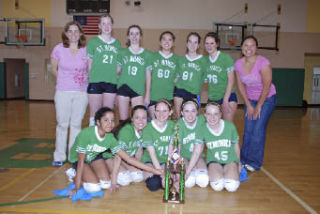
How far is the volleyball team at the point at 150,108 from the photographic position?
3238 millimetres

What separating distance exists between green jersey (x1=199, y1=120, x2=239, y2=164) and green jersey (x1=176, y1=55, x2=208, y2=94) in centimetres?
82

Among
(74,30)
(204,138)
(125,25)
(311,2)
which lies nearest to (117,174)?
(204,138)

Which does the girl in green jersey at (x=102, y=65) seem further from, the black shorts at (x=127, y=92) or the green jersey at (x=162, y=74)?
the green jersey at (x=162, y=74)

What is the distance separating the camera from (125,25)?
1277cm

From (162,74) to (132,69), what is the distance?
43 cm

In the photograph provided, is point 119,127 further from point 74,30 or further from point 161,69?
point 74,30

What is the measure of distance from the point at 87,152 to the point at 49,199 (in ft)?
1.99

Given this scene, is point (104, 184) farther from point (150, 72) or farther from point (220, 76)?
point (220, 76)

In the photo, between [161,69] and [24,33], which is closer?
[161,69]

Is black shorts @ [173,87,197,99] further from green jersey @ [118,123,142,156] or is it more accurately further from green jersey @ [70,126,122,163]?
green jersey @ [70,126,122,163]

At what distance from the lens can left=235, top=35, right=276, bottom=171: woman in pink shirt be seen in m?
3.85

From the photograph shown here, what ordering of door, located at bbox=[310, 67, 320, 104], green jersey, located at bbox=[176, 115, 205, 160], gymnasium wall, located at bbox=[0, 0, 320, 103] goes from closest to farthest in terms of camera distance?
green jersey, located at bbox=[176, 115, 205, 160] → gymnasium wall, located at bbox=[0, 0, 320, 103] → door, located at bbox=[310, 67, 320, 104]

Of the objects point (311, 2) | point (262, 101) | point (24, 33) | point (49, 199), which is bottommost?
point (49, 199)

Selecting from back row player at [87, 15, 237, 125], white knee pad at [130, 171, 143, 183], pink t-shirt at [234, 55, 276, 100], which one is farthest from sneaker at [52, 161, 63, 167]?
pink t-shirt at [234, 55, 276, 100]
